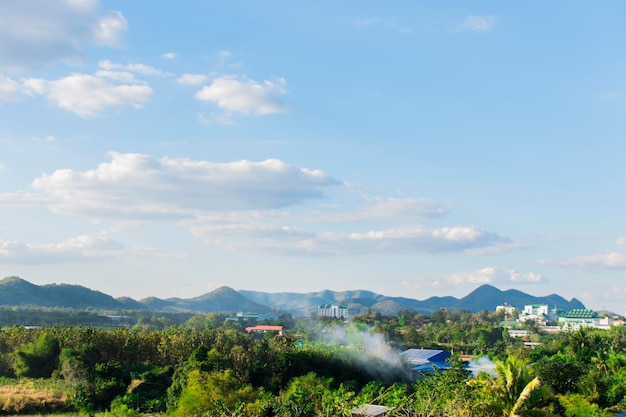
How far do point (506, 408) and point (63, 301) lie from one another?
625 feet

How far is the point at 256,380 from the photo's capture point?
1487 inches

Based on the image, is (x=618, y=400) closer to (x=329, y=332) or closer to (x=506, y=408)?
(x=506, y=408)

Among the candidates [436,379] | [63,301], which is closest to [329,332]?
[436,379]

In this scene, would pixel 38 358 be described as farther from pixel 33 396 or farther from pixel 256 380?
pixel 256 380

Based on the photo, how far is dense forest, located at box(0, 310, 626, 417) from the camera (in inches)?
850

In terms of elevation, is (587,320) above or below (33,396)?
above

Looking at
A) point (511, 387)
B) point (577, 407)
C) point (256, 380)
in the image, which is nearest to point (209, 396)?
point (511, 387)

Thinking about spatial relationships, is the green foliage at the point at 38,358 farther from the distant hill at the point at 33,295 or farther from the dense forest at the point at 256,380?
the distant hill at the point at 33,295

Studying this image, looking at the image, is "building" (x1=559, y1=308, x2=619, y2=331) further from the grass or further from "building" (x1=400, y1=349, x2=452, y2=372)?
the grass

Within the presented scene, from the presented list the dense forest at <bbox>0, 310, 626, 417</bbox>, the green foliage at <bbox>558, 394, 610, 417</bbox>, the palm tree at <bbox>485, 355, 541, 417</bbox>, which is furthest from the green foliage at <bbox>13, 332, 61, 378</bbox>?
the green foliage at <bbox>558, 394, 610, 417</bbox>

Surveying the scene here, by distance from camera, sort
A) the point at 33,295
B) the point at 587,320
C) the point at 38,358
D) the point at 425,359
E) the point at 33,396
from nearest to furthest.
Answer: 1. the point at 33,396
2. the point at 38,358
3. the point at 425,359
4. the point at 587,320
5. the point at 33,295

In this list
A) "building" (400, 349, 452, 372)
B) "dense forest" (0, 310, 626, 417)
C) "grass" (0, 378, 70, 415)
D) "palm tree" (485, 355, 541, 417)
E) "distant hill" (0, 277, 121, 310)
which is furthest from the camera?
"distant hill" (0, 277, 121, 310)

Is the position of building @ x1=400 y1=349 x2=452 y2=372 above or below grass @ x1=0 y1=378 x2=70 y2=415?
below

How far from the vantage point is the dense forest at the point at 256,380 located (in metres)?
21.6
